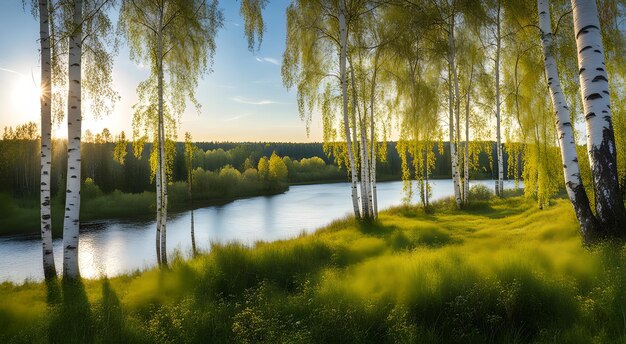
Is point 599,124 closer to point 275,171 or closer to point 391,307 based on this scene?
point 391,307

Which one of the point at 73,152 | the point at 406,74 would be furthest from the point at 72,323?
the point at 406,74

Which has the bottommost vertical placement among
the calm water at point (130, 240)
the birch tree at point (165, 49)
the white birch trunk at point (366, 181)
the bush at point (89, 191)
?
the calm water at point (130, 240)

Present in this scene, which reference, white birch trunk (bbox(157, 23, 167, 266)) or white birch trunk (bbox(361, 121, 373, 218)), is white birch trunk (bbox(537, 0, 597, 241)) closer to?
white birch trunk (bbox(361, 121, 373, 218))

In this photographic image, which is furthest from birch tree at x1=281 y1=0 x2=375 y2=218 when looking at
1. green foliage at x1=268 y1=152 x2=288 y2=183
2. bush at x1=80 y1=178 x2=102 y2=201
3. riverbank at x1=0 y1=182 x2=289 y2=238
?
green foliage at x1=268 y1=152 x2=288 y2=183

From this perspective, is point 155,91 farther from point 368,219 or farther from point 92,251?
point 92,251

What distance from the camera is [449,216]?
13.7 m

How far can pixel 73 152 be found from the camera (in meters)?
7.20

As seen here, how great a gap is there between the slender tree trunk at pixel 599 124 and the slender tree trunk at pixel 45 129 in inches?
416

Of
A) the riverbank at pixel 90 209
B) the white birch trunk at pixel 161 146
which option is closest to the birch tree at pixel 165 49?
the white birch trunk at pixel 161 146

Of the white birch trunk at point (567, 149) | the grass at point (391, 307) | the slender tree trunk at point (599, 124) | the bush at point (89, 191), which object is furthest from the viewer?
the bush at point (89, 191)

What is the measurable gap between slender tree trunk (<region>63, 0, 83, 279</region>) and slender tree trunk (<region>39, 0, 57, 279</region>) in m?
0.83

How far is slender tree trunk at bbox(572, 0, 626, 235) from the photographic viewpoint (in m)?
4.76

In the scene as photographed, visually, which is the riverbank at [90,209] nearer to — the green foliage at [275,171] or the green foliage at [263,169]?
the green foliage at [263,169]

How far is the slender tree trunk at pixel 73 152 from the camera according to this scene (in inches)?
284
